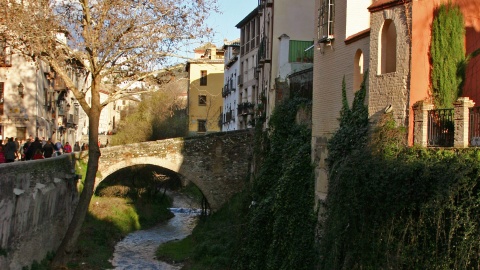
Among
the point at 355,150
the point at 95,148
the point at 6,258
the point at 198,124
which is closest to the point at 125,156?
the point at 95,148

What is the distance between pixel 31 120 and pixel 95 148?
1443 cm

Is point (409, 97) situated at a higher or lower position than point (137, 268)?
higher

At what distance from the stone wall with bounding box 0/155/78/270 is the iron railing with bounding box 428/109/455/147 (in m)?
9.85

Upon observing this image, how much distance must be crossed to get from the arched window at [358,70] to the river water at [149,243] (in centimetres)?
1314

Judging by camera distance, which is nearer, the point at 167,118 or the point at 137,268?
the point at 137,268

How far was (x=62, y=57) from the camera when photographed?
19750 millimetres

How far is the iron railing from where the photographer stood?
10.6 m

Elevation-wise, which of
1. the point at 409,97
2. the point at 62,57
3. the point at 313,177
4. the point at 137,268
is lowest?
the point at 137,268

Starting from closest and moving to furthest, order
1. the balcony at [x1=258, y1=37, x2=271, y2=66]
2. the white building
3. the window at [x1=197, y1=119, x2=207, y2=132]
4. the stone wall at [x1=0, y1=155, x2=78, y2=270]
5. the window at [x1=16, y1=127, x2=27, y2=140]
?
the stone wall at [x1=0, y1=155, x2=78, y2=270], the balcony at [x1=258, y1=37, x2=271, y2=66], the window at [x1=16, y1=127, x2=27, y2=140], the white building, the window at [x1=197, y1=119, x2=207, y2=132]

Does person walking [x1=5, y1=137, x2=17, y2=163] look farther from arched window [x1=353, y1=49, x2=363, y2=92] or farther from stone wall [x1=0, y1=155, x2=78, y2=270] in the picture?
arched window [x1=353, y1=49, x2=363, y2=92]

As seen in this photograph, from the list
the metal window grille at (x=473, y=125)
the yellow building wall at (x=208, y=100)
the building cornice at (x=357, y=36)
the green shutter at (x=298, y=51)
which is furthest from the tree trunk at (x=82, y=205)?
the yellow building wall at (x=208, y=100)

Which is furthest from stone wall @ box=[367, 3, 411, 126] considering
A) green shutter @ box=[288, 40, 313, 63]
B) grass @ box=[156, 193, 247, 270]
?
green shutter @ box=[288, 40, 313, 63]

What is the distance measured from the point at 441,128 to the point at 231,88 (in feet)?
116

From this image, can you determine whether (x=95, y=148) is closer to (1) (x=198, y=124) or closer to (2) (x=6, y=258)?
(2) (x=6, y=258)
